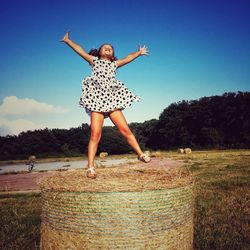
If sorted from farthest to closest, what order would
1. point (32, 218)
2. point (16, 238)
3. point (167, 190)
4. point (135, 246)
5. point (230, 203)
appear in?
1. point (230, 203)
2. point (32, 218)
3. point (16, 238)
4. point (167, 190)
5. point (135, 246)

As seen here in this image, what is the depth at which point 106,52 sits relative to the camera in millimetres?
4465

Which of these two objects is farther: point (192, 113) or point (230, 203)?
point (192, 113)

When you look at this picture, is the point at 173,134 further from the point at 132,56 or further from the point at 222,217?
the point at 132,56

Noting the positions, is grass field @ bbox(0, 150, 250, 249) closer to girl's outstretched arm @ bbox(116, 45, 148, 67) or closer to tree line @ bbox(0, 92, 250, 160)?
girl's outstretched arm @ bbox(116, 45, 148, 67)

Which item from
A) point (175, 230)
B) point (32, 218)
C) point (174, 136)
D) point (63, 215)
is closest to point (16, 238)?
point (32, 218)

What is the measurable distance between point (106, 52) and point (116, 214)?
96.4 inches

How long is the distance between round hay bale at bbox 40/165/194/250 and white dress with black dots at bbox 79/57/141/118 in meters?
1.24

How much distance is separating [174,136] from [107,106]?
205ft

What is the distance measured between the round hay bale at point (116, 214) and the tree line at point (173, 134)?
139 ft

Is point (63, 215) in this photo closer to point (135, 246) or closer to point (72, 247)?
point (72, 247)

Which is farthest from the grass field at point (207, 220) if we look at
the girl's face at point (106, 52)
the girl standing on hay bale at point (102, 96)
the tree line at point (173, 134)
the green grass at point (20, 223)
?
the tree line at point (173, 134)

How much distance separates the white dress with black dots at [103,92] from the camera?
4105 mm

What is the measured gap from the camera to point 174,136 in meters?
65.6

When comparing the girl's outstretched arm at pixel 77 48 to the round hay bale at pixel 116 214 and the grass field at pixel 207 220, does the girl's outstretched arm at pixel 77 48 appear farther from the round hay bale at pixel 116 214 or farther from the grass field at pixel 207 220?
the grass field at pixel 207 220
